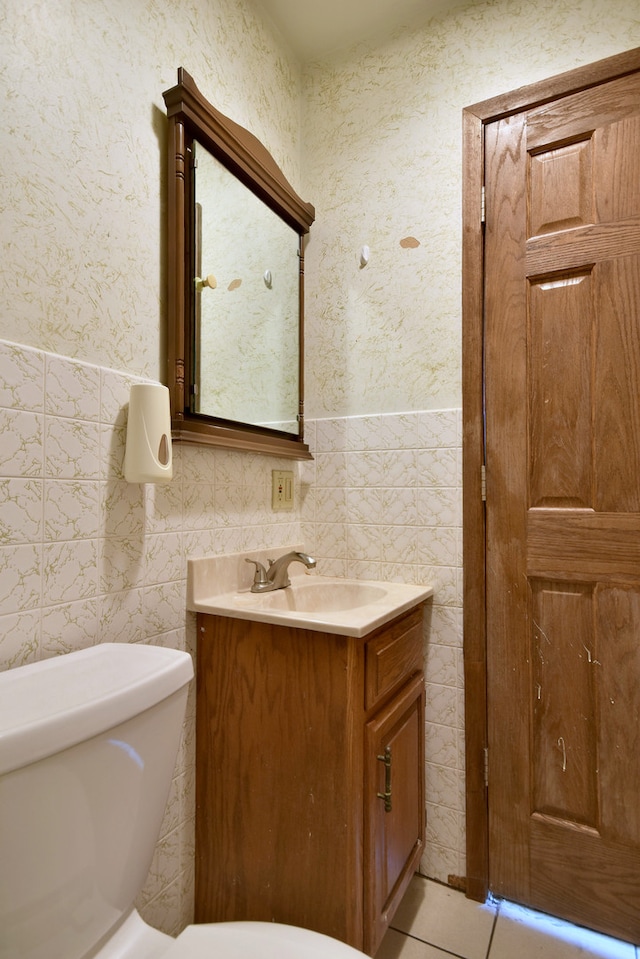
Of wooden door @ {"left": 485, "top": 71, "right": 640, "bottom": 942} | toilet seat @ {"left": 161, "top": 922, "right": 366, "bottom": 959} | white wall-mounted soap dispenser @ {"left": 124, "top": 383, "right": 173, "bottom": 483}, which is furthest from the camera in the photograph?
wooden door @ {"left": 485, "top": 71, "right": 640, "bottom": 942}

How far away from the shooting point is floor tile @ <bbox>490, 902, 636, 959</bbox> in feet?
3.67

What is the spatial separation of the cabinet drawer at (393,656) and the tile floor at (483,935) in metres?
0.60

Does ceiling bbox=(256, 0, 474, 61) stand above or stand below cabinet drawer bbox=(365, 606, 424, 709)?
above

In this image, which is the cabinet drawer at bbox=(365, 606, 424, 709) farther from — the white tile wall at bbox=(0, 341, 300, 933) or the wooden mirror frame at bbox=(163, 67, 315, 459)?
the wooden mirror frame at bbox=(163, 67, 315, 459)

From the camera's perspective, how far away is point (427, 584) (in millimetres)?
1415

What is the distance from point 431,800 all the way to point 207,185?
1765 millimetres

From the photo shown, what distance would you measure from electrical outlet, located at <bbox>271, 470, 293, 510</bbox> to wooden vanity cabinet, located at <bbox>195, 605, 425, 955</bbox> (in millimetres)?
459

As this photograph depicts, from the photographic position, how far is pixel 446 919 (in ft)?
4.01

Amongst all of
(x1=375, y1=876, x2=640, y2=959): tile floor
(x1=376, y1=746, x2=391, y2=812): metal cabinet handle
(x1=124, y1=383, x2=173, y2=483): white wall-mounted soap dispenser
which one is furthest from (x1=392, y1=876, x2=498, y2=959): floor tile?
(x1=124, y1=383, x2=173, y2=483): white wall-mounted soap dispenser

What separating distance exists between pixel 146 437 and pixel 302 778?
78 cm

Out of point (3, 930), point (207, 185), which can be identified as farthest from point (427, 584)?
point (207, 185)

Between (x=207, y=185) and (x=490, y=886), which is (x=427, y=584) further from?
(x=207, y=185)

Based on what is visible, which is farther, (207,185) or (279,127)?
(279,127)

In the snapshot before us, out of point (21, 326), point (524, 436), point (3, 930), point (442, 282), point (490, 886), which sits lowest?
point (490, 886)
